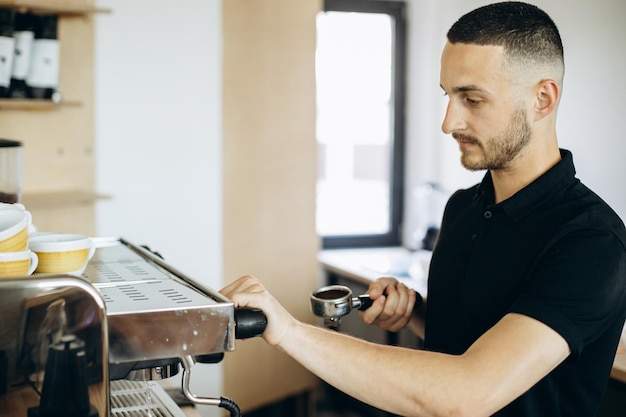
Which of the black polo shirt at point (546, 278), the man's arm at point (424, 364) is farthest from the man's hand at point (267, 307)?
the black polo shirt at point (546, 278)

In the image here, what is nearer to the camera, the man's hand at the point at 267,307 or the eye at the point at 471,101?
the man's hand at the point at 267,307

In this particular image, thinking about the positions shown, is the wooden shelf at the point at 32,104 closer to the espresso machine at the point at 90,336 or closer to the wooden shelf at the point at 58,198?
the wooden shelf at the point at 58,198

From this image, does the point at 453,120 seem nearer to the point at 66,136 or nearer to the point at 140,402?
the point at 140,402

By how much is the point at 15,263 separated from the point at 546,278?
81 cm

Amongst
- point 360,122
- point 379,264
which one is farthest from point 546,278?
point 360,122

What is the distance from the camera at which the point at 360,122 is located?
3.99 metres

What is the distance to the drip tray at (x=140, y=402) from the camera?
4.32ft

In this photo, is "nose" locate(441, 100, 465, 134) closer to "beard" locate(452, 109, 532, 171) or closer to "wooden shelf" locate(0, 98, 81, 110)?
"beard" locate(452, 109, 532, 171)

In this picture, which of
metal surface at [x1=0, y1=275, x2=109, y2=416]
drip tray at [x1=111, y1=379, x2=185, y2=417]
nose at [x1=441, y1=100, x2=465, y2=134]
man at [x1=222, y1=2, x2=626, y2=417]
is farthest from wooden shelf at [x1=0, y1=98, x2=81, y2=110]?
metal surface at [x1=0, y1=275, x2=109, y2=416]

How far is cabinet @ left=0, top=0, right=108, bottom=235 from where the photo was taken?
8.69ft

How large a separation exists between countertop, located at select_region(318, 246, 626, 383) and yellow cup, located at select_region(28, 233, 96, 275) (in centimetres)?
198

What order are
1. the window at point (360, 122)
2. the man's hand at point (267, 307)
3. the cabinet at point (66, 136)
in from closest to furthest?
the man's hand at point (267, 307) < the cabinet at point (66, 136) < the window at point (360, 122)

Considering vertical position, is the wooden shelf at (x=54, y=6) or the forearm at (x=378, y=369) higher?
the wooden shelf at (x=54, y=6)

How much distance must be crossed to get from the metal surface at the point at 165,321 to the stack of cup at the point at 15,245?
0.11 meters
